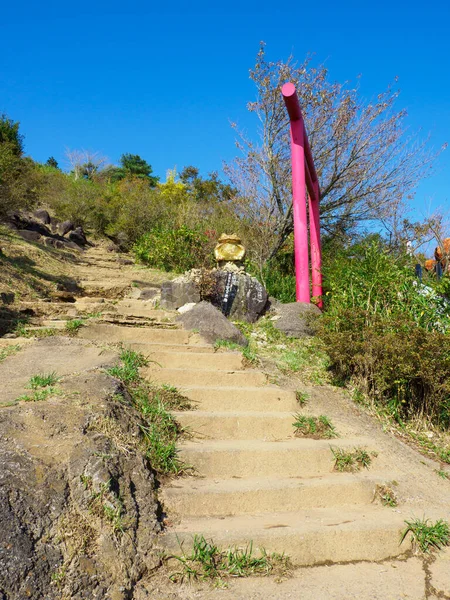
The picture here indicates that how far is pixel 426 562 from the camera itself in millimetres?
2744

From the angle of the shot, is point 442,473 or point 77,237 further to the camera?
point 77,237

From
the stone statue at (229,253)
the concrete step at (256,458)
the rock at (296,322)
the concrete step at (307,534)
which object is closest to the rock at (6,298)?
the stone statue at (229,253)

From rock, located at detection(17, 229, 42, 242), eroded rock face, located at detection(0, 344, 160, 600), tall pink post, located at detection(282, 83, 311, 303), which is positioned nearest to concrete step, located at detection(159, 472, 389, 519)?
eroded rock face, located at detection(0, 344, 160, 600)

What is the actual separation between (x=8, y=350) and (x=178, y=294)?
3.40 metres

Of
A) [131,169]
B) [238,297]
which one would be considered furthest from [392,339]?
[131,169]

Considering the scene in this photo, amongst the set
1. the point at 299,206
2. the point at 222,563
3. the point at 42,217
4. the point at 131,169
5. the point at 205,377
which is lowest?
the point at 222,563

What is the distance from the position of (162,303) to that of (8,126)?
13066 mm

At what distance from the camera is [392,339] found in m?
4.61

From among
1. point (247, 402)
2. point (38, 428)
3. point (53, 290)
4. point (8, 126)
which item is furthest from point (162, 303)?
point (8, 126)

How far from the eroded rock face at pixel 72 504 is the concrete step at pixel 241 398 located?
1.16 m

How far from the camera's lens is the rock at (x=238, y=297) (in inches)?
305

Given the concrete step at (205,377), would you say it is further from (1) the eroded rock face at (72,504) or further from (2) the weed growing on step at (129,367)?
(1) the eroded rock face at (72,504)

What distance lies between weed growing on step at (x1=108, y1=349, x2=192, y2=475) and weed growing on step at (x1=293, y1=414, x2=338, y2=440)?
3.21ft

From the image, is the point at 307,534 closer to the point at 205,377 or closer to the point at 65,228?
the point at 205,377
